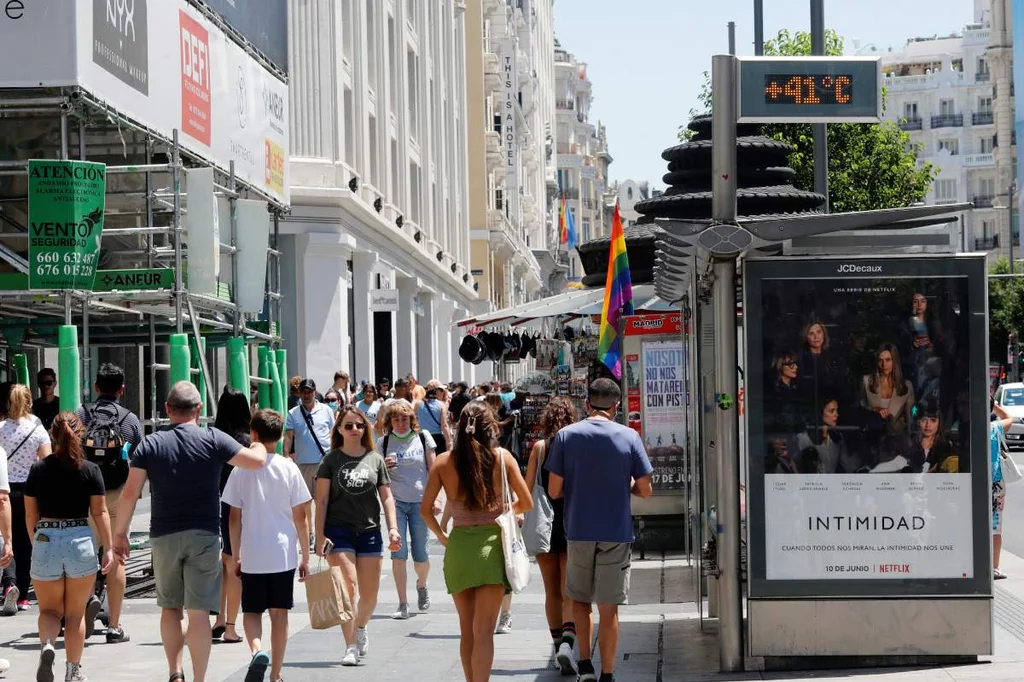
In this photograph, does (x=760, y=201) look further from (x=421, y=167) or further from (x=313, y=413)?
(x=421, y=167)

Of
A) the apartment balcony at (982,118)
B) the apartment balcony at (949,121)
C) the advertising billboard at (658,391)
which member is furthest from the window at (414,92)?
the apartment balcony at (949,121)

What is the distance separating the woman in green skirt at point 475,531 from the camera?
27.2 feet

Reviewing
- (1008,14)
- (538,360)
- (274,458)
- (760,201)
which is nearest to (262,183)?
(760,201)

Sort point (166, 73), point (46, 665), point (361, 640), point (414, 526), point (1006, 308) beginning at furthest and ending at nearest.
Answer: point (1006, 308)
point (166, 73)
point (414, 526)
point (361, 640)
point (46, 665)

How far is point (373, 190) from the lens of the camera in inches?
1294

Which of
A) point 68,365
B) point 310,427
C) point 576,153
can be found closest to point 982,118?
point 576,153

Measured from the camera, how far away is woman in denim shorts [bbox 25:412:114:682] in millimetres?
9102

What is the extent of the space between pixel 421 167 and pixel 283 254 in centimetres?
1454

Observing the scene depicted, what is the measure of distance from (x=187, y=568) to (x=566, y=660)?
2233 mm

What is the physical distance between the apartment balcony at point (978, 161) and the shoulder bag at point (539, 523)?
10964cm

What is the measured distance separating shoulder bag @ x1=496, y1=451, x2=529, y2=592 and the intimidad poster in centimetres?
131

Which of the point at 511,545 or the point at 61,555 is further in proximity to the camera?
the point at 61,555

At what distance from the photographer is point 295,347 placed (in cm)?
2908

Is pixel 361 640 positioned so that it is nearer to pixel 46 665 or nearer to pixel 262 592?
pixel 262 592
